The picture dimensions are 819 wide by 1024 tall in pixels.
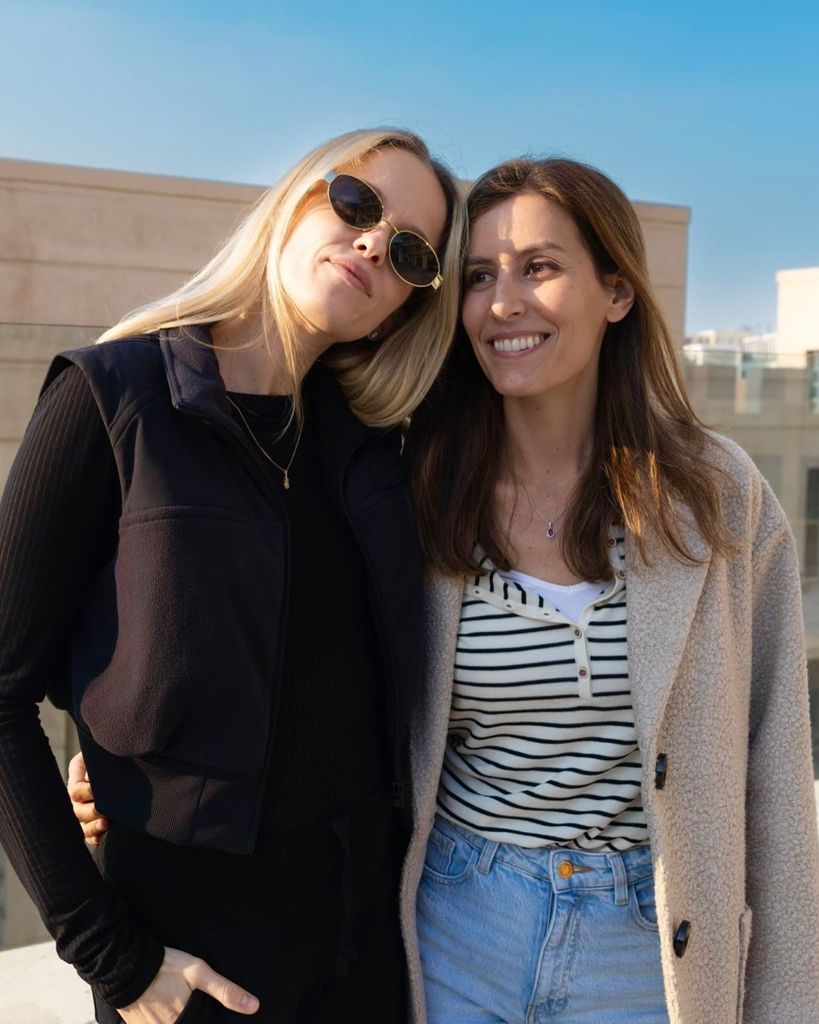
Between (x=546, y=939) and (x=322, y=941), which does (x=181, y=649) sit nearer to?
(x=322, y=941)

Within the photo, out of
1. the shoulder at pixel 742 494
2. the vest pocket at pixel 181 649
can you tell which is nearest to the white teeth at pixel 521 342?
the shoulder at pixel 742 494

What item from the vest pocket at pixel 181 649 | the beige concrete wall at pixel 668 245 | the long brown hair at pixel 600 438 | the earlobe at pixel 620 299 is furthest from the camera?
the beige concrete wall at pixel 668 245

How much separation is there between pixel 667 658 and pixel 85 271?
2767 cm

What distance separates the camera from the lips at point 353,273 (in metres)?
1.91

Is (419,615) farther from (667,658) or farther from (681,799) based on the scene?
(681,799)

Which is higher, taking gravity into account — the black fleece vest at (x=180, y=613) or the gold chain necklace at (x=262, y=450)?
the gold chain necklace at (x=262, y=450)

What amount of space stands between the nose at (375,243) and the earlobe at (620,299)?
0.49 m

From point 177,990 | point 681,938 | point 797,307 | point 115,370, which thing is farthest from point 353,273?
point 797,307

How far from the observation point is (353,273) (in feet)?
6.31

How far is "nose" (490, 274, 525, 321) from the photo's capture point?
2055 millimetres

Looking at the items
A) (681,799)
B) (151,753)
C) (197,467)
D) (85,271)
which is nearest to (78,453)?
(197,467)

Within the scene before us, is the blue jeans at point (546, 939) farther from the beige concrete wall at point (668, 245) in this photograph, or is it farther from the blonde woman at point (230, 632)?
the beige concrete wall at point (668, 245)

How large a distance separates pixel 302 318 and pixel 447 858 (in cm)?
103

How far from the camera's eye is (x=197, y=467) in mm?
1679
